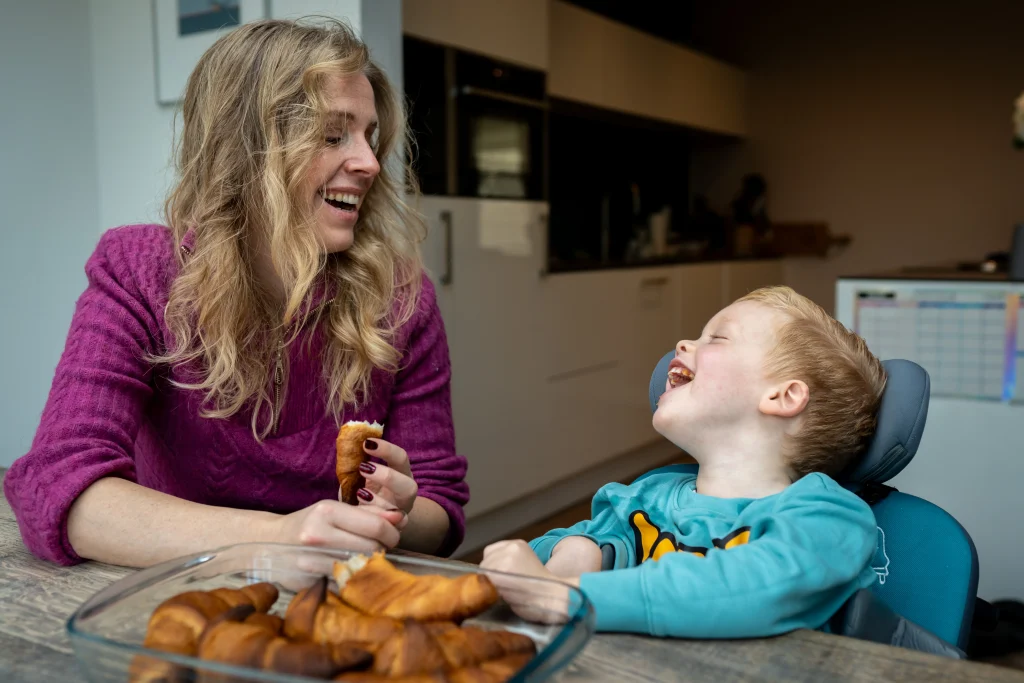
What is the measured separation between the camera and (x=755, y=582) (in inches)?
28.5

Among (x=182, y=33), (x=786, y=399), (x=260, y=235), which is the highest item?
(x=182, y=33)

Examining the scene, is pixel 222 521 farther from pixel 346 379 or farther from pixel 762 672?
pixel 762 672

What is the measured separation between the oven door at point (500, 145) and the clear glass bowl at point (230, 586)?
7.77 feet

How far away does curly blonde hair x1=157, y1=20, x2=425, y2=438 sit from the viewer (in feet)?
4.00

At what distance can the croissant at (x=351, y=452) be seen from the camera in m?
0.96

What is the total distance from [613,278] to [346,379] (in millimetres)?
2791

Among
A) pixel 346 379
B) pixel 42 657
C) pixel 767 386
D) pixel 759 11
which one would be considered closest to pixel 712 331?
pixel 767 386

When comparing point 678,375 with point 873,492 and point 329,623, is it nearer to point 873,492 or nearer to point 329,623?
point 873,492

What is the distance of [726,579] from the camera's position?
727 mm

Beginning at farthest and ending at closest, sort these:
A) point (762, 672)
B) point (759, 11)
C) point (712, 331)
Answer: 1. point (759, 11)
2. point (712, 331)
3. point (762, 672)

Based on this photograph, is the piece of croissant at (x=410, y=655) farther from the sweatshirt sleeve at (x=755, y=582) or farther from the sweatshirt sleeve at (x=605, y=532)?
the sweatshirt sleeve at (x=605, y=532)

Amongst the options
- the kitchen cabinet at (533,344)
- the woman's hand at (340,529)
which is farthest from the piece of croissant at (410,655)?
the kitchen cabinet at (533,344)

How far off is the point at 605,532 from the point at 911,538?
1.12 feet

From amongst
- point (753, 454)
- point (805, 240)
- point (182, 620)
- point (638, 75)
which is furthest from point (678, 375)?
point (805, 240)
